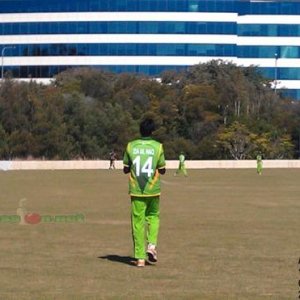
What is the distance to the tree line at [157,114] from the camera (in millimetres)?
82188

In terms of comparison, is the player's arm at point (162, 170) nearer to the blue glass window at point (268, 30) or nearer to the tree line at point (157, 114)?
the tree line at point (157, 114)

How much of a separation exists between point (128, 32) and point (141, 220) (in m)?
93.5

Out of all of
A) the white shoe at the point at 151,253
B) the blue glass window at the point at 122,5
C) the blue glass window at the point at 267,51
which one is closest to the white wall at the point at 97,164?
the blue glass window at the point at 267,51

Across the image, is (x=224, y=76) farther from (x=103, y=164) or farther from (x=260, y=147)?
(x=103, y=164)

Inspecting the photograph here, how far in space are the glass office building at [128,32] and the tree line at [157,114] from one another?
12.5ft

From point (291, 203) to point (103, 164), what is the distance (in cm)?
4669

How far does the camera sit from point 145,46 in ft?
340

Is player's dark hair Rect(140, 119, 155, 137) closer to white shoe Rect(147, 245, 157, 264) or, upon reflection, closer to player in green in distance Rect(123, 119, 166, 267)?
player in green in distance Rect(123, 119, 166, 267)

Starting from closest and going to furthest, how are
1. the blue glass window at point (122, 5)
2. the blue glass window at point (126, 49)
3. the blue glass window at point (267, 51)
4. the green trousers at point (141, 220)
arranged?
1. the green trousers at point (141, 220)
2. the blue glass window at point (122, 5)
3. the blue glass window at point (126, 49)
4. the blue glass window at point (267, 51)

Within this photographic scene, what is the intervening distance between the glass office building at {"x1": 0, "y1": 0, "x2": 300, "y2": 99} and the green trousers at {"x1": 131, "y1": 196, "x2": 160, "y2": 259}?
9260cm

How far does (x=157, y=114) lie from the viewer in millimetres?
Result: 90875

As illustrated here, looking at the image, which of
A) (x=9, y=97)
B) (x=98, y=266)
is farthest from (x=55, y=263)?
(x=9, y=97)
